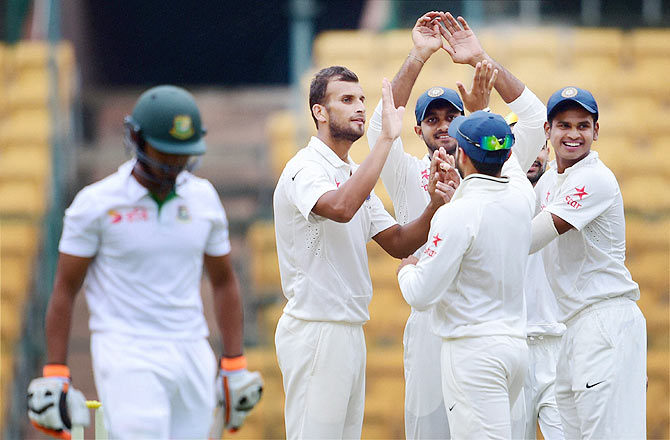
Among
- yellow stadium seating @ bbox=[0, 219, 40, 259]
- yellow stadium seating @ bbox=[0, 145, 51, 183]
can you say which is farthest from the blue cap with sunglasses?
yellow stadium seating @ bbox=[0, 145, 51, 183]

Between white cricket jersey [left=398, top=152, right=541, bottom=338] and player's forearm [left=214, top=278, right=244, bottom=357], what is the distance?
0.67m

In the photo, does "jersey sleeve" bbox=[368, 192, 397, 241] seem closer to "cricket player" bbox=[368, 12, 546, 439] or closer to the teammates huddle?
the teammates huddle

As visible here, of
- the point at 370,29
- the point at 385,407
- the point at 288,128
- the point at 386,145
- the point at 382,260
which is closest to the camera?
the point at 386,145

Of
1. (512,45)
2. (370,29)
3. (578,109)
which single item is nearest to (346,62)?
(370,29)

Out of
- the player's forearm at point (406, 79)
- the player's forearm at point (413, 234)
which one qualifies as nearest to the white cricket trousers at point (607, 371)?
the player's forearm at point (413, 234)

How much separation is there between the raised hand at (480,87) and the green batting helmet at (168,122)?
3.74 ft

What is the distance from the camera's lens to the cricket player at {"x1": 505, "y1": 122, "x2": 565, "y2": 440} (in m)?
4.87

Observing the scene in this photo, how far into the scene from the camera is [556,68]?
8.82 m

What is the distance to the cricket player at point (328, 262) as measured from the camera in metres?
4.11

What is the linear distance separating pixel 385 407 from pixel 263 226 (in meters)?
1.75

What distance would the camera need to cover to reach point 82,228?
12.1 ft

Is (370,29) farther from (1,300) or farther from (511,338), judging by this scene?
(511,338)

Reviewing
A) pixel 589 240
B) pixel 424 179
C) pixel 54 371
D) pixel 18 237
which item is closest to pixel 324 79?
pixel 424 179

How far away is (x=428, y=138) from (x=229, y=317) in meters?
1.30
